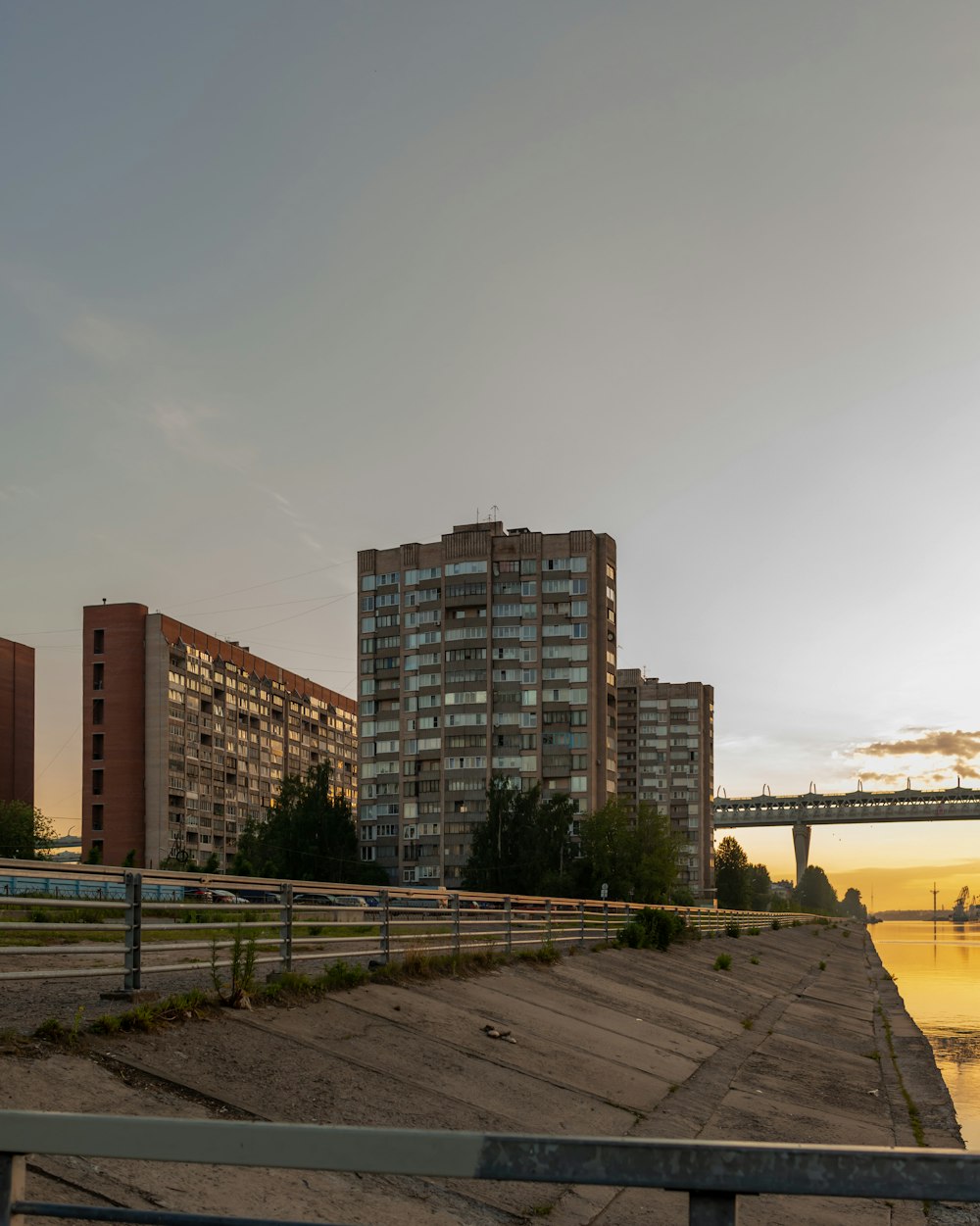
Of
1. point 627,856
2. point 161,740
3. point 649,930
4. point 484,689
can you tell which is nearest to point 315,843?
point 484,689

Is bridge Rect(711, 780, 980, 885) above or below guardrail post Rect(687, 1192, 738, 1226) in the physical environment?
below

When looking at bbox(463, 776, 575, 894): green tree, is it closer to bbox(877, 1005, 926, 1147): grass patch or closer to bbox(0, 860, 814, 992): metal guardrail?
bbox(0, 860, 814, 992): metal guardrail

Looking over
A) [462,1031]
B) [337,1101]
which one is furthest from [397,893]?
[337,1101]

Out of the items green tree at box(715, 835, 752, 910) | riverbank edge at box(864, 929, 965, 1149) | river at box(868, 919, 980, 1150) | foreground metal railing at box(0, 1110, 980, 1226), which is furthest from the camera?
green tree at box(715, 835, 752, 910)

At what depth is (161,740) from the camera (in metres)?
130

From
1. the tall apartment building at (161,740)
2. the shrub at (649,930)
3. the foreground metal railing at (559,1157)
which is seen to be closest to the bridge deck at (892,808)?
the tall apartment building at (161,740)

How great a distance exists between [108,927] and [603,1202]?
4.45 meters

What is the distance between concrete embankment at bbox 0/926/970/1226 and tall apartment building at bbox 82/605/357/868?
326 feet

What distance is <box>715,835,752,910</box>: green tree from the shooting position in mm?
163750

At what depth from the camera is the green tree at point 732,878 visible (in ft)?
537

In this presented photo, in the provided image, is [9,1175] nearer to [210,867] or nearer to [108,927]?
[108,927]

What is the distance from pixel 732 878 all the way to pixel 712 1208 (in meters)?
168

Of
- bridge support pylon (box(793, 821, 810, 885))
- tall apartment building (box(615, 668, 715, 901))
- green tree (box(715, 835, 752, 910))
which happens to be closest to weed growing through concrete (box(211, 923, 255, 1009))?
green tree (box(715, 835, 752, 910))

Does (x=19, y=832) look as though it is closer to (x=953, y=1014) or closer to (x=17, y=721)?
(x=17, y=721)
